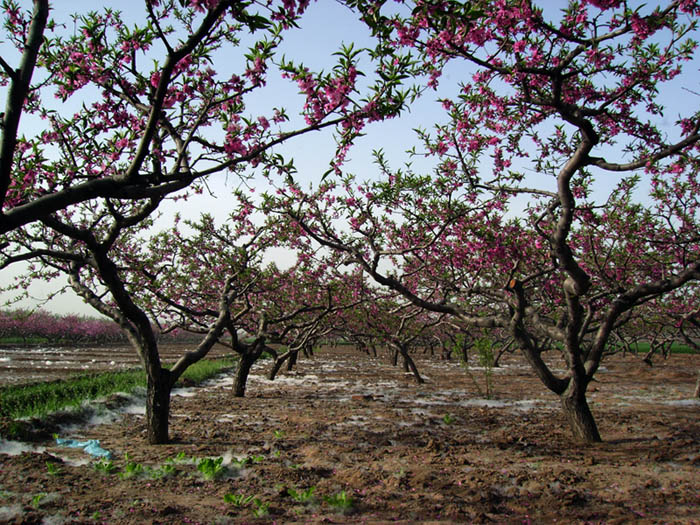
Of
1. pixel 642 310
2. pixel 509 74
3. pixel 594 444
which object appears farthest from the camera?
pixel 642 310

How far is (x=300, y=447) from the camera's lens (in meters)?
7.53

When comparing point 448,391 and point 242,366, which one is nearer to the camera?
point 242,366

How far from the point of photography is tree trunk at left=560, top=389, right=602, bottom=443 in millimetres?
7633

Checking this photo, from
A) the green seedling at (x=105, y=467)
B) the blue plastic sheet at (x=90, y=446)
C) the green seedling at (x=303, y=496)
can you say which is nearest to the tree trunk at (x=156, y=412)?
the blue plastic sheet at (x=90, y=446)

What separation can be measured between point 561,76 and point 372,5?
134 inches

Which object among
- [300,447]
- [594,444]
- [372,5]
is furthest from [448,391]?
[372,5]

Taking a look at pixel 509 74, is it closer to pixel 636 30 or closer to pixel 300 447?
pixel 636 30

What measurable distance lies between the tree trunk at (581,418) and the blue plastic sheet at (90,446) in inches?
311

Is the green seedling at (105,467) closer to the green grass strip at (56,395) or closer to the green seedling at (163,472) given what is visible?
the green seedling at (163,472)

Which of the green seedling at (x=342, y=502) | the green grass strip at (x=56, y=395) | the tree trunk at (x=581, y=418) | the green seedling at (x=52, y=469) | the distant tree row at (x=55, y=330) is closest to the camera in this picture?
the green seedling at (x=342, y=502)

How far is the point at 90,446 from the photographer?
711 cm

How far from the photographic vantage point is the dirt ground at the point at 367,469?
4668 millimetres

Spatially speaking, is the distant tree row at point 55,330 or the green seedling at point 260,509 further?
the distant tree row at point 55,330

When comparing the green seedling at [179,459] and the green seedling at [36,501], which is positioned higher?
the green seedling at [36,501]
